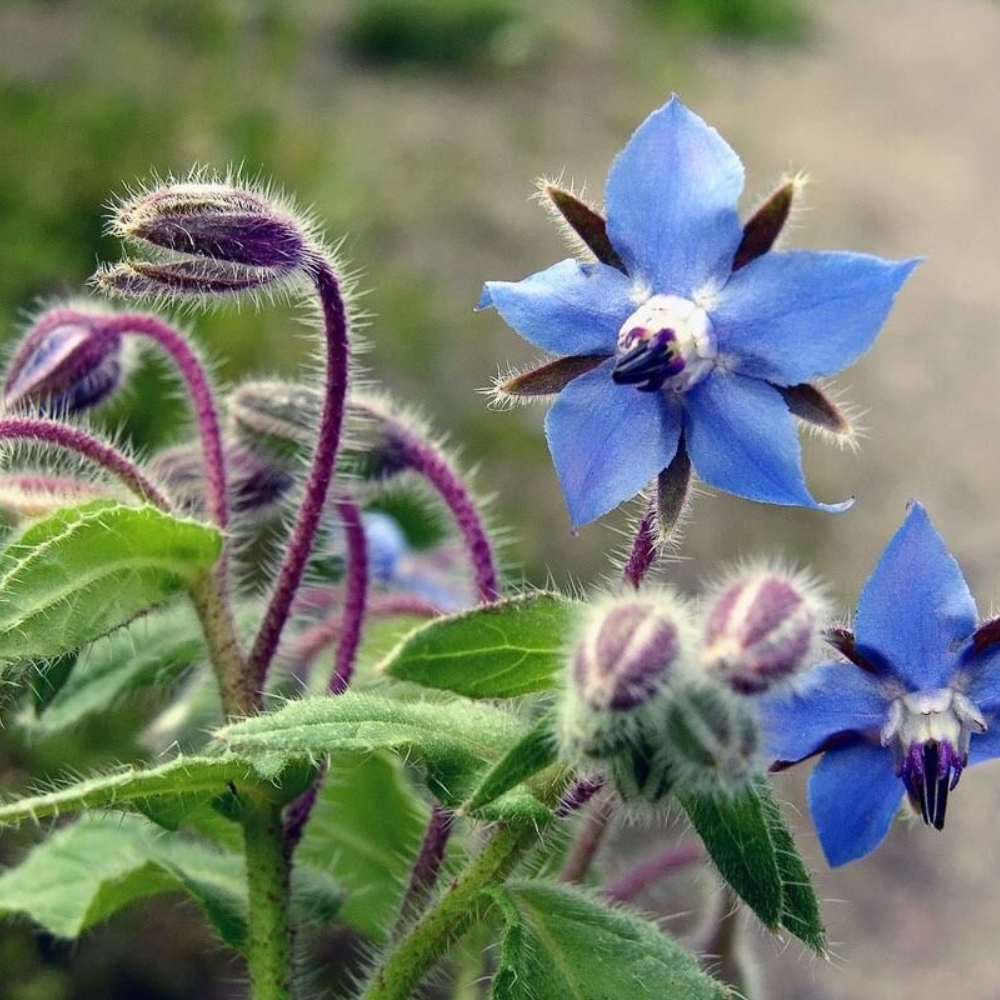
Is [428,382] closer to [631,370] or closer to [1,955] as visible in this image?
[1,955]

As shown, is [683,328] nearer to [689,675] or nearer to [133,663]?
[689,675]

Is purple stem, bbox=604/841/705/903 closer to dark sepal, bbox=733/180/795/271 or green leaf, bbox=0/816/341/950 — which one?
green leaf, bbox=0/816/341/950

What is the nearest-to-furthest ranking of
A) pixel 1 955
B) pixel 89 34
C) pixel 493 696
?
pixel 493 696
pixel 1 955
pixel 89 34

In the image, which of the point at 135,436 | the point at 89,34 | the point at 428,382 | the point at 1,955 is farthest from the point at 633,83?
the point at 1,955

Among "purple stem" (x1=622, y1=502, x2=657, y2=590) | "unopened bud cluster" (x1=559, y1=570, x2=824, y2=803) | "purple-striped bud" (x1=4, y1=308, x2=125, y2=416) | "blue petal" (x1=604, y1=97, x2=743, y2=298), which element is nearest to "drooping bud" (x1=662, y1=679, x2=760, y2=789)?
"unopened bud cluster" (x1=559, y1=570, x2=824, y2=803)

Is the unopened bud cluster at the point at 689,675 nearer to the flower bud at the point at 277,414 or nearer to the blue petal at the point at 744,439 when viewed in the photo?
the blue petal at the point at 744,439

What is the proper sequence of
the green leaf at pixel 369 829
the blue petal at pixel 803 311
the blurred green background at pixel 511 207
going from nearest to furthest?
the blue petal at pixel 803 311
the green leaf at pixel 369 829
the blurred green background at pixel 511 207

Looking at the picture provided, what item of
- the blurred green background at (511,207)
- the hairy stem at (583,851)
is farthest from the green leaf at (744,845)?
the blurred green background at (511,207)
